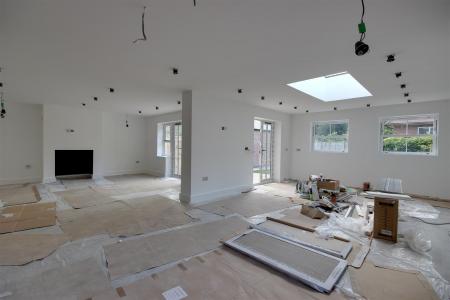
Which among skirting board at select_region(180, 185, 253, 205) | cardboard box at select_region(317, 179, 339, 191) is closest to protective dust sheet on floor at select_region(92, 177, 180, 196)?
skirting board at select_region(180, 185, 253, 205)

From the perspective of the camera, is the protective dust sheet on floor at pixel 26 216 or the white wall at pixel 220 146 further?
the white wall at pixel 220 146

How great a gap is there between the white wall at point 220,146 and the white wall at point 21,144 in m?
5.61

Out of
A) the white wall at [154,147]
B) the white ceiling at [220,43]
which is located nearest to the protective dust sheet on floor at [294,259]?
the white ceiling at [220,43]

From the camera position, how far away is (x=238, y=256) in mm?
2535

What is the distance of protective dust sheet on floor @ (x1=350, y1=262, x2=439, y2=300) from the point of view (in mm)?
1915

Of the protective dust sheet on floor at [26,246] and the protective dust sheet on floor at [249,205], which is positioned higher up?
the protective dust sheet on floor at [249,205]

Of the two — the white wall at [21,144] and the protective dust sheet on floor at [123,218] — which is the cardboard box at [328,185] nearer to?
the protective dust sheet on floor at [123,218]

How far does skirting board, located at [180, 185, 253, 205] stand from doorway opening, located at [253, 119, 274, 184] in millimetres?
1370

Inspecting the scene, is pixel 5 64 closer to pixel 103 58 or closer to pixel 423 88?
pixel 103 58

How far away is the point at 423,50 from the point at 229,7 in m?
2.49

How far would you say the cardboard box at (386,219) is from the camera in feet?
9.62

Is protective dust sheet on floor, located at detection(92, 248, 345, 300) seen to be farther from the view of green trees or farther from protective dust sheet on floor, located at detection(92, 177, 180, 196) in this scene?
the view of green trees

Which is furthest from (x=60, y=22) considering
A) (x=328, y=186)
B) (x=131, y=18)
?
(x=328, y=186)

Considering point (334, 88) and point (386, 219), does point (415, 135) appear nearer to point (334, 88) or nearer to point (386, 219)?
point (334, 88)
